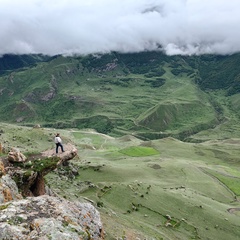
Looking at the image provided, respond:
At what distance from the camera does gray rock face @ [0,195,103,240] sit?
26344 mm

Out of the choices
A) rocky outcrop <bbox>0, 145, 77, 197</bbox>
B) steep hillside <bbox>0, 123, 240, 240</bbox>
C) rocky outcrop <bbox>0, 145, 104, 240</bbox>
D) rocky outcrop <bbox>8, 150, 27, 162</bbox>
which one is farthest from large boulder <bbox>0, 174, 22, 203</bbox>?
steep hillside <bbox>0, 123, 240, 240</bbox>

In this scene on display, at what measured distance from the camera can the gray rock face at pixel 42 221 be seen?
1037 inches

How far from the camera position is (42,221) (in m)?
27.9

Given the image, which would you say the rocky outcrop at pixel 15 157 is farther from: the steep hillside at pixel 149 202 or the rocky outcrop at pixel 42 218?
the rocky outcrop at pixel 42 218

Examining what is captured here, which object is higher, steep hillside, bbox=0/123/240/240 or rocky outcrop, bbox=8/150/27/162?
rocky outcrop, bbox=8/150/27/162

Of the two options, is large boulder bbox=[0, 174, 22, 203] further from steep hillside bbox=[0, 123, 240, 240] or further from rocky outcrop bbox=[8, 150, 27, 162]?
steep hillside bbox=[0, 123, 240, 240]

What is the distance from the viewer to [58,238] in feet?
86.2

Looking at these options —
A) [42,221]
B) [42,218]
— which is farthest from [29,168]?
[42,221]

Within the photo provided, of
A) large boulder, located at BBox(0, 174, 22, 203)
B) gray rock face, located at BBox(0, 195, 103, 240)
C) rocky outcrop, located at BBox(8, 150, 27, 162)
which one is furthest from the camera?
rocky outcrop, located at BBox(8, 150, 27, 162)

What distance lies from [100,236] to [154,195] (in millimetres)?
71830

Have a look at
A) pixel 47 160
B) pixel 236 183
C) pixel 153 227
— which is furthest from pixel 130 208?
pixel 236 183

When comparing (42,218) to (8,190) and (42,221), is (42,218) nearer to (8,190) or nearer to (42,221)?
(42,221)

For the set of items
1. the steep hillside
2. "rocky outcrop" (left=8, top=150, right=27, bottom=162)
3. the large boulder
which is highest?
"rocky outcrop" (left=8, top=150, right=27, bottom=162)

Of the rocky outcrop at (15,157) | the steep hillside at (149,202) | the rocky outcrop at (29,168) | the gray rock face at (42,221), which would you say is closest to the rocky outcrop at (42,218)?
the gray rock face at (42,221)
